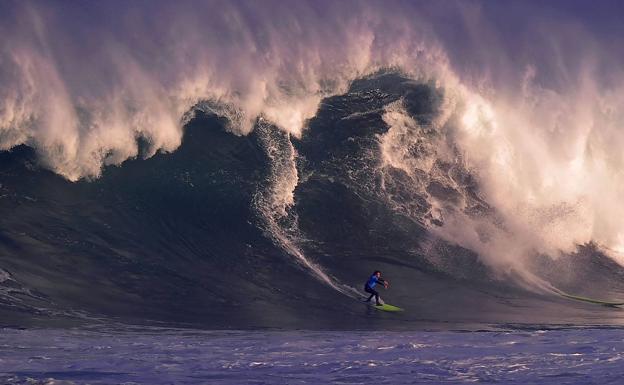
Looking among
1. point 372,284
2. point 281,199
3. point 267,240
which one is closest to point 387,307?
point 372,284

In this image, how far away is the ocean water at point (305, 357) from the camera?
6.31m

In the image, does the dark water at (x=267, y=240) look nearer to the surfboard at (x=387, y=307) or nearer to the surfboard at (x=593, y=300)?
the surfboard at (x=387, y=307)

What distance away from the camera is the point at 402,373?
6.59 m

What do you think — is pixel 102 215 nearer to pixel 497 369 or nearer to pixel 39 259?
pixel 39 259

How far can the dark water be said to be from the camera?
390 inches

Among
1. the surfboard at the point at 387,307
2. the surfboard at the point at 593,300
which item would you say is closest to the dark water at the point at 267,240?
the surfboard at the point at 387,307

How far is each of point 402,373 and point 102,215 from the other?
24.2ft

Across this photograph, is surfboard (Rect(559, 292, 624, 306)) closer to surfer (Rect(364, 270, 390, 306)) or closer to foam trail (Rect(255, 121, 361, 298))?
surfer (Rect(364, 270, 390, 306))

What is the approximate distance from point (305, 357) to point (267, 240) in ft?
17.4

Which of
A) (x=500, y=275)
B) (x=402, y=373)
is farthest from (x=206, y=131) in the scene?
(x=402, y=373)

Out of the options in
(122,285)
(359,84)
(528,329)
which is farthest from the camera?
(359,84)

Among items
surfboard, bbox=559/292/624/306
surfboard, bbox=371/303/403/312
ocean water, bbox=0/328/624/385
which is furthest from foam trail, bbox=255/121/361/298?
surfboard, bbox=559/292/624/306

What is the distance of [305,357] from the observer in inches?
283

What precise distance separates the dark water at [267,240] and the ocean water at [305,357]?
2.70 ft
